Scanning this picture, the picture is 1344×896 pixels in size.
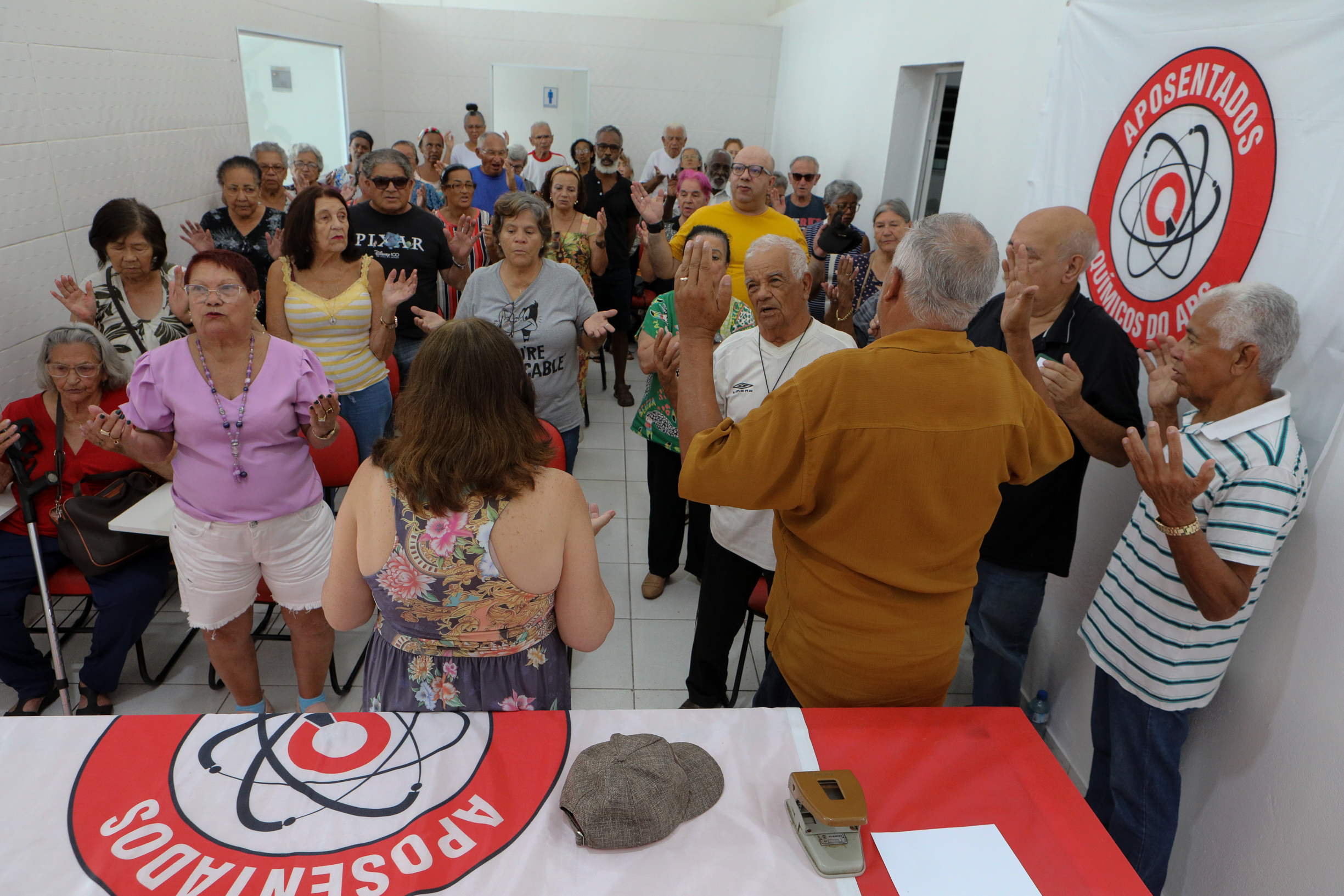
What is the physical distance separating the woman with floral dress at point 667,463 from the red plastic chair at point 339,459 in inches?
44.4

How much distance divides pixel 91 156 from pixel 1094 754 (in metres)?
4.87

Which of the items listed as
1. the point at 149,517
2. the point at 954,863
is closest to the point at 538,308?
the point at 149,517

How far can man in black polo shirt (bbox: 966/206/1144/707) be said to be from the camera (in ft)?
7.33

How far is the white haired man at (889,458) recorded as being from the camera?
149 centimetres

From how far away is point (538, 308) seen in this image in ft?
11.0

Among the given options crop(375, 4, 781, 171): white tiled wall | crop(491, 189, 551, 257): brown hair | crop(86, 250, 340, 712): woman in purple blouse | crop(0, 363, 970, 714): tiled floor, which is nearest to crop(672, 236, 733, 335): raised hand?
crop(86, 250, 340, 712): woman in purple blouse

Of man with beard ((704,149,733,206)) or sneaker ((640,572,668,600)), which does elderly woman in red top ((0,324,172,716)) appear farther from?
man with beard ((704,149,733,206))

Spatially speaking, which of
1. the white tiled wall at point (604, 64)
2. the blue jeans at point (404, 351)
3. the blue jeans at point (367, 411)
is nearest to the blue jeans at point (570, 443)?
the blue jeans at point (367, 411)

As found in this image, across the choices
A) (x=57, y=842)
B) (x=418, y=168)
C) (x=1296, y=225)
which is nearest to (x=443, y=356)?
(x=57, y=842)

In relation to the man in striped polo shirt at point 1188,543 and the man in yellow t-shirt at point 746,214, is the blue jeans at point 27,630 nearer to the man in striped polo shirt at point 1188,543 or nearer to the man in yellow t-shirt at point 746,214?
the man in yellow t-shirt at point 746,214

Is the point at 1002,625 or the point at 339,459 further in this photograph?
Result: the point at 339,459

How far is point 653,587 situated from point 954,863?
2.51m

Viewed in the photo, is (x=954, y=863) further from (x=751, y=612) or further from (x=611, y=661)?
(x=611, y=661)

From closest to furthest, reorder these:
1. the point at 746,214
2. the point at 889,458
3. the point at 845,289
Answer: the point at 889,458 → the point at 746,214 → the point at 845,289
